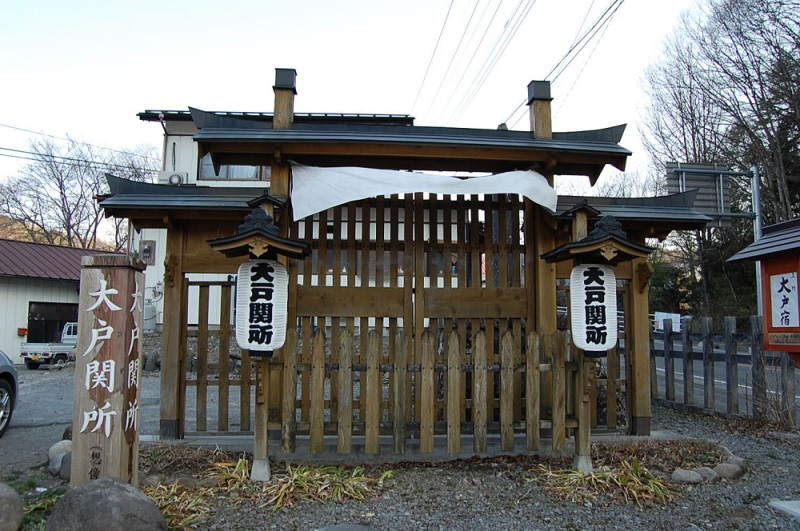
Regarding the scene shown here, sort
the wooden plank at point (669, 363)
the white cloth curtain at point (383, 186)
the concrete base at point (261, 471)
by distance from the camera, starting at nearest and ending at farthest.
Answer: the concrete base at point (261, 471)
the white cloth curtain at point (383, 186)
the wooden plank at point (669, 363)

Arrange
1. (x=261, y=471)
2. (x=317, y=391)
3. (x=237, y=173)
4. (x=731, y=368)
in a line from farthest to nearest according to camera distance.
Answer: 1. (x=237, y=173)
2. (x=731, y=368)
3. (x=317, y=391)
4. (x=261, y=471)

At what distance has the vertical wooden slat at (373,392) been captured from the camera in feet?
19.1

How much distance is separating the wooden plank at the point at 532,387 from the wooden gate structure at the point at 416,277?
2cm

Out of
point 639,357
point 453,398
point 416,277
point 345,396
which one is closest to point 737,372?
point 639,357

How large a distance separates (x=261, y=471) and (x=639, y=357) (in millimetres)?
4931

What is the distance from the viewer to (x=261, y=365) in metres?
5.49

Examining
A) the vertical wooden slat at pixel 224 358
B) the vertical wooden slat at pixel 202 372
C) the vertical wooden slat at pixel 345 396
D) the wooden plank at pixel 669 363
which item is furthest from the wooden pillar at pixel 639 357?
the vertical wooden slat at pixel 202 372

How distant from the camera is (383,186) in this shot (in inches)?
243

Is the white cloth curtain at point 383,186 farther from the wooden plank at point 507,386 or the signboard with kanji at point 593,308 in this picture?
the wooden plank at point 507,386

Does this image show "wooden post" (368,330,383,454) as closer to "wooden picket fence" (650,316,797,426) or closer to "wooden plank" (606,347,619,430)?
"wooden plank" (606,347,619,430)

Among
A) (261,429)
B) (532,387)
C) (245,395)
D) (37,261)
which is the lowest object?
(261,429)

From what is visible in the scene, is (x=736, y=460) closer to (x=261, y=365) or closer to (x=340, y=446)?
(x=340, y=446)

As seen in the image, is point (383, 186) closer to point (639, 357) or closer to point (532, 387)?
point (532, 387)

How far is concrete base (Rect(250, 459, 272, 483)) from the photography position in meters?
5.34
